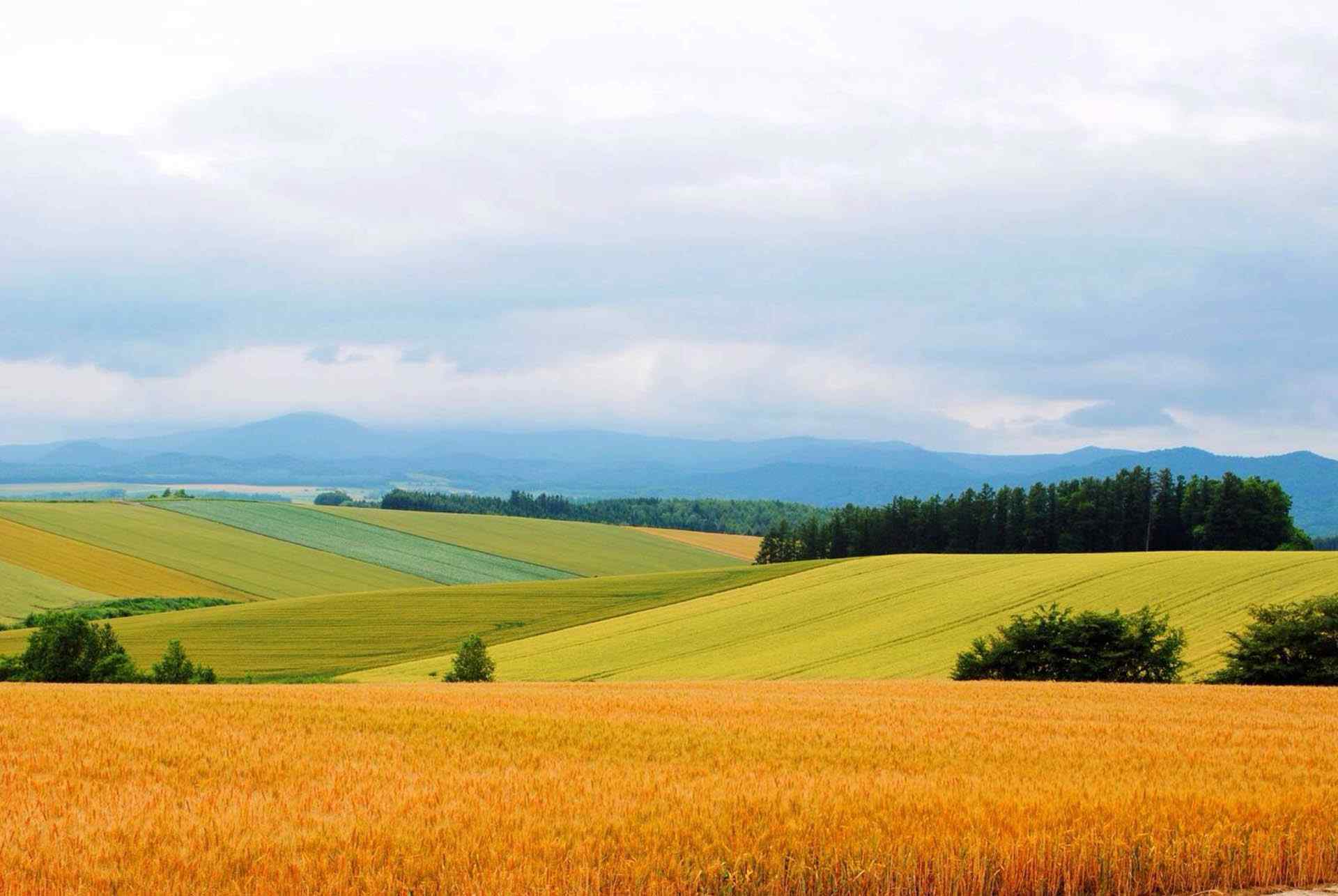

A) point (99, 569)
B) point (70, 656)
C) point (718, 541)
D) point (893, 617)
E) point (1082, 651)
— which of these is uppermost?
point (1082, 651)

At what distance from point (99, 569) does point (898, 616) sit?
6677cm

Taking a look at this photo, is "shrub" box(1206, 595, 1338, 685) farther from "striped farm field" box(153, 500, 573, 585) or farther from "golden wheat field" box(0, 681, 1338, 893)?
"striped farm field" box(153, 500, 573, 585)

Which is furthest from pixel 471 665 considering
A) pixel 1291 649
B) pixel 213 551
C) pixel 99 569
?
pixel 213 551

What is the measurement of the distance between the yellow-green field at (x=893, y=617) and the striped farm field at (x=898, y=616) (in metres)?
0.12

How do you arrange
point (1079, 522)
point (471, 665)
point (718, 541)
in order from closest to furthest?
1. point (471, 665)
2. point (1079, 522)
3. point (718, 541)

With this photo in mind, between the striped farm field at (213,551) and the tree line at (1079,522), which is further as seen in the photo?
the striped farm field at (213,551)

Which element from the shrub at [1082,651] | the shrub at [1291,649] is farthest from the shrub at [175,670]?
the shrub at [1291,649]

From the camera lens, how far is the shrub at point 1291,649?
32.9m

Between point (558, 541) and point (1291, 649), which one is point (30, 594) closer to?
point (558, 541)

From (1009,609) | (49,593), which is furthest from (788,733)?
(49,593)

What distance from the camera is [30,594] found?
7725 cm

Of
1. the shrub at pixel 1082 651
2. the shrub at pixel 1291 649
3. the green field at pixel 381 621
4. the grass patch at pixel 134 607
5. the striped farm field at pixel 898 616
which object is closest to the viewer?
the shrub at pixel 1291 649

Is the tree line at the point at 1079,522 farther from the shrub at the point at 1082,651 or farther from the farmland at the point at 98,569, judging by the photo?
the shrub at the point at 1082,651

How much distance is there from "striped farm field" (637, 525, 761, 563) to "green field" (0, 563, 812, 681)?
56940 mm
